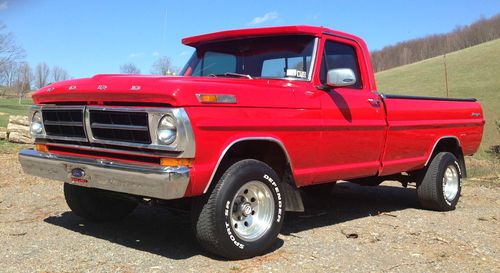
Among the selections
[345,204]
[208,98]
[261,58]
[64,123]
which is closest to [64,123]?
[64,123]

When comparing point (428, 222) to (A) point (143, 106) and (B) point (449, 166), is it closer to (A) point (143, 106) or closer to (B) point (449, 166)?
(B) point (449, 166)

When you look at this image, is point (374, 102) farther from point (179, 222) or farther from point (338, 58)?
point (179, 222)

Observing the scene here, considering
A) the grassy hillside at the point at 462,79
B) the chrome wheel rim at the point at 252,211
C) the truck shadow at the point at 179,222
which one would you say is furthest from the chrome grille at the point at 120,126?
the grassy hillside at the point at 462,79

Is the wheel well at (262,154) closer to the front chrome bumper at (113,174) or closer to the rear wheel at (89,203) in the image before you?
the front chrome bumper at (113,174)

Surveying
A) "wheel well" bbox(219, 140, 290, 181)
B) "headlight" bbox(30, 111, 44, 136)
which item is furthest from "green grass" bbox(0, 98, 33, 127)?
"wheel well" bbox(219, 140, 290, 181)

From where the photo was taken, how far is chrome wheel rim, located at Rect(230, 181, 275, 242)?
14.3 feet

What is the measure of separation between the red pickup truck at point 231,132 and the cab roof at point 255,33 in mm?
13

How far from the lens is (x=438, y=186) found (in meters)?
6.84

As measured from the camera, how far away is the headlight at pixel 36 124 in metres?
4.89

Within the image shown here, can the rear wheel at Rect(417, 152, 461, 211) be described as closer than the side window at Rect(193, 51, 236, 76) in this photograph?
No

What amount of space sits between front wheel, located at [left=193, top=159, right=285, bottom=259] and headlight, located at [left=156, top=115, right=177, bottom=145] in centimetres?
58

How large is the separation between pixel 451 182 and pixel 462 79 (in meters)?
55.2

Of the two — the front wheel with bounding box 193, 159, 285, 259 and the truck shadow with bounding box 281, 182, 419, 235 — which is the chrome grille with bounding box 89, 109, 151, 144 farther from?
the truck shadow with bounding box 281, 182, 419, 235

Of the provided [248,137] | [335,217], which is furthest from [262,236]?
[335,217]
